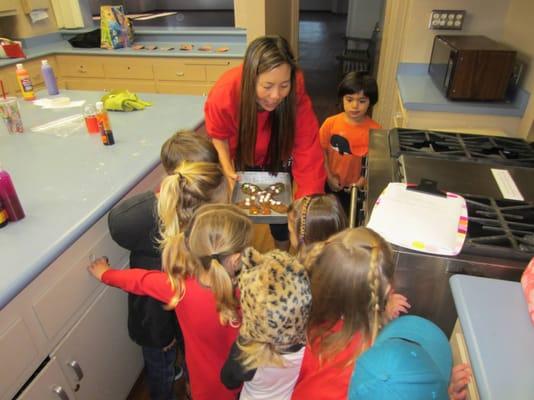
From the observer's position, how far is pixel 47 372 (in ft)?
3.24

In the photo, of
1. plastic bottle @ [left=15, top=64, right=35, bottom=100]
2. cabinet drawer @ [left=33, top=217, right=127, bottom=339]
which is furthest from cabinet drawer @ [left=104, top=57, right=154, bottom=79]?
cabinet drawer @ [left=33, top=217, right=127, bottom=339]

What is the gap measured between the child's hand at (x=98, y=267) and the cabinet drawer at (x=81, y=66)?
3181mm

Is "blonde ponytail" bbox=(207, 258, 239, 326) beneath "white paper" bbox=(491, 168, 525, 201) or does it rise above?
beneath

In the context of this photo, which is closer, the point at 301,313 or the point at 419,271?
the point at 301,313

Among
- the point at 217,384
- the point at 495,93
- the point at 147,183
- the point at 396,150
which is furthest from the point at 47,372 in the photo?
the point at 495,93

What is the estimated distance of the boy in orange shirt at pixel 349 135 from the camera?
1.86m

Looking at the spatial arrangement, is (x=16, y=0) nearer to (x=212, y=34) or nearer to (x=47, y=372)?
(x=212, y=34)

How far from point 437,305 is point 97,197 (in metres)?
1.04

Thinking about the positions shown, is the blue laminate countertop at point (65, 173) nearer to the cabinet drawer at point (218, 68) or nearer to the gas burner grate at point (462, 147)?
the gas burner grate at point (462, 147)

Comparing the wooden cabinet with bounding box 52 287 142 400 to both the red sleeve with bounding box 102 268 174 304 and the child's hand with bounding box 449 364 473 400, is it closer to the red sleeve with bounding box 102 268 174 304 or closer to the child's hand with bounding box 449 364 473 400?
the red sleeve with bounding box 102 268 174 304

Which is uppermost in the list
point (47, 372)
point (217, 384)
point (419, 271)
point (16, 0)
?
point (16, 0)

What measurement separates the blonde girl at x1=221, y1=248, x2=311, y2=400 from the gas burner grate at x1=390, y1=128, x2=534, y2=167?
71cm

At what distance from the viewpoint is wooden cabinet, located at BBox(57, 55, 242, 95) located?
3516 millimetres

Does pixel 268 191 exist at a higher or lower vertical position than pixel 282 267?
lower
